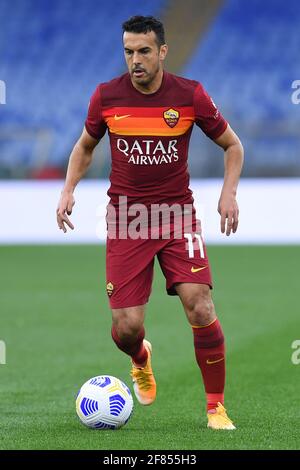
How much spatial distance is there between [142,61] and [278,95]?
722 inches

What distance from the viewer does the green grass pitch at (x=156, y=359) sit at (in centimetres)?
563

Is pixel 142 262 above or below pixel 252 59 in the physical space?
below

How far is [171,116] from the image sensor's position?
236 inches

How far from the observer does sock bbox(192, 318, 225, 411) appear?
5945mm

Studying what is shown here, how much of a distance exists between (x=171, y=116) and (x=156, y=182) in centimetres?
39

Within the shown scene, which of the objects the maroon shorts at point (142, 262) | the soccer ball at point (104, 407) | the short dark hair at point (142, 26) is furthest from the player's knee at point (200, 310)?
the short dark hair at point (142, 26)

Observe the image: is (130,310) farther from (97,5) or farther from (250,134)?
(97,5)

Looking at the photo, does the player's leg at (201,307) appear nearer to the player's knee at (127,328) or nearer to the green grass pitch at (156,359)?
the green grass pitch at (156,359)

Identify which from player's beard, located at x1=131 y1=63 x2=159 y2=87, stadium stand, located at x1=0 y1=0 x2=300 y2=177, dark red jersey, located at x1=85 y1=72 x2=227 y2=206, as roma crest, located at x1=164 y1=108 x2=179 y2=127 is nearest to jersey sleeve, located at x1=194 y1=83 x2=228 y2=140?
dark red jersey, located at x1=85 y1=72 x2=227 y2=206

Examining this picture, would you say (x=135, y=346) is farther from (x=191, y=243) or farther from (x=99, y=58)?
(x=99, y=58)

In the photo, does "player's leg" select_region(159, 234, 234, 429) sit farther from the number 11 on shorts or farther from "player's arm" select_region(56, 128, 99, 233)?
"player's arm" select_region(56, 128, 99, 233)

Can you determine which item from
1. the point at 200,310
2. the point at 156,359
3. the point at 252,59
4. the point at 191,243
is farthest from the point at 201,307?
the point at 252,59

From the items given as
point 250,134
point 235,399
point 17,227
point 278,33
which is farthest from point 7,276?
point 278,33

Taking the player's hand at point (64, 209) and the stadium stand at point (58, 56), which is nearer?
the player's hand at point (64, 209)
